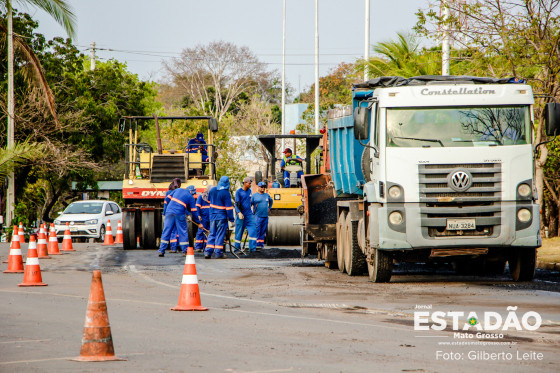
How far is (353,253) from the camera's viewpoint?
1620 cm

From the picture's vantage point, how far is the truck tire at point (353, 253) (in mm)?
16047

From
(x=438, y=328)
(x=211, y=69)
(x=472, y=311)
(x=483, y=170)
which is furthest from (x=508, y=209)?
(x=211, y=69)

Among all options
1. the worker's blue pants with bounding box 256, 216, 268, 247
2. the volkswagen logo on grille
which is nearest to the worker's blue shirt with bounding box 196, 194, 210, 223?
the worker's blue pants with bounding box 256, 216, 268, 247

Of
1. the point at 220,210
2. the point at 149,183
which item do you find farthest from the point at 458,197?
the point at 149,183

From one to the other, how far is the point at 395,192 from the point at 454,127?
1325 mm

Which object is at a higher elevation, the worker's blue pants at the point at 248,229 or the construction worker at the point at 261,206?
the construction worker at the point at 261,206

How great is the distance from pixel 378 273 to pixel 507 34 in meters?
8.58

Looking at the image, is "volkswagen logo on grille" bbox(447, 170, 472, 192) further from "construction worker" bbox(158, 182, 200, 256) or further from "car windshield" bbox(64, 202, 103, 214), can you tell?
"car windshield" bbox(64, 202, 103, 214)

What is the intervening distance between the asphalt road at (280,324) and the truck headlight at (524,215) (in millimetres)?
1017

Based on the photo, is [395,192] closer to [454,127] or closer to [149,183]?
[454,127]

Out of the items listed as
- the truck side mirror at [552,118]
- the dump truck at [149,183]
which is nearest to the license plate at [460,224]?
the truck side mirror at [552,118]

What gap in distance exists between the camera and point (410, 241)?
13938 millimetres

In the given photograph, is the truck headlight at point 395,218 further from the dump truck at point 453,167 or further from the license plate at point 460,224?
the license plate at point 460,224

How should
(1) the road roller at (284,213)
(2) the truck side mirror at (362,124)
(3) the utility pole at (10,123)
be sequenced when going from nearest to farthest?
(2) the truck side mirror at (362,124) < (1) the road roller at (284,213) < (3) the utility pole at (10,123)
